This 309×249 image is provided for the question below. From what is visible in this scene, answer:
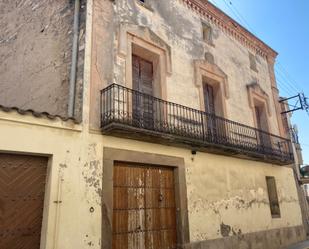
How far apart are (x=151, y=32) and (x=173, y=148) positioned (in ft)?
11.6

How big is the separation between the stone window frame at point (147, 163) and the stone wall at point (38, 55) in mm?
1282

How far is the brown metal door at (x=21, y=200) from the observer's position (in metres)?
4.84

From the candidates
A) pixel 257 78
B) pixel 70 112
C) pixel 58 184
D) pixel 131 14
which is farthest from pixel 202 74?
pixel 58 184

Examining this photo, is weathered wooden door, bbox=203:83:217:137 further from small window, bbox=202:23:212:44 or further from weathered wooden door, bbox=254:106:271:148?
weathered wooden door, bbox=254:106:271:148

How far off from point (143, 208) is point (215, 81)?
575cm

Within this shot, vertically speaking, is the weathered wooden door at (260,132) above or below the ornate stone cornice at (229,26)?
below

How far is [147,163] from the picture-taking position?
6.96 meters

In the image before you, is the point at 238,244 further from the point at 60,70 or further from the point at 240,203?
the point at 60,70

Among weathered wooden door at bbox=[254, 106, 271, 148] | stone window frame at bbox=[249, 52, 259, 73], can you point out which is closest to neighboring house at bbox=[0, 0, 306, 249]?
weathered wooden door at bbox=[254, 106, 271, 148]

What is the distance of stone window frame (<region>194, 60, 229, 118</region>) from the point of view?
9.43 meters

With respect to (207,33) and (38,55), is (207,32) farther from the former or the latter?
(38,55)

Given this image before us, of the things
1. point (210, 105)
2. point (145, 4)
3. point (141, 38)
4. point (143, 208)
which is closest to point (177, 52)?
point (141, 38)

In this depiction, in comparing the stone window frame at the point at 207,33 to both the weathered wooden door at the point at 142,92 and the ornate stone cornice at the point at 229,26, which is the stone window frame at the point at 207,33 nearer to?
the ornate stone cornice at the point at 229,26

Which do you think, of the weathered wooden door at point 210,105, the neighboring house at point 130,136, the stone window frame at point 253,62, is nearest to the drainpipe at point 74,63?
the neighboring house at point 130,136
